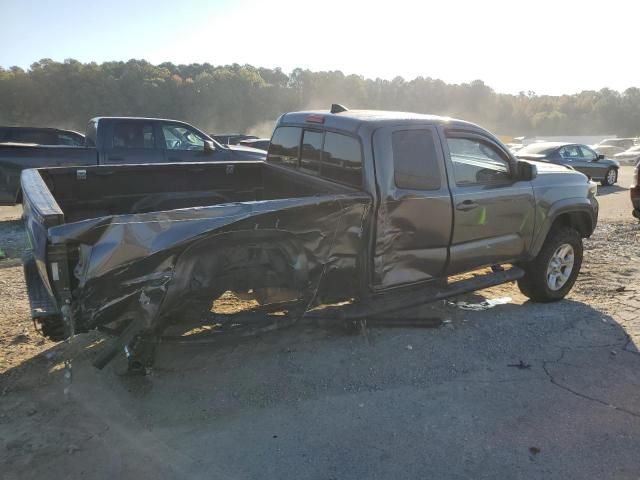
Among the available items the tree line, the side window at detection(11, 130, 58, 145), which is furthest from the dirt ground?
the tree line

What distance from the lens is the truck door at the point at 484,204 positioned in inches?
186

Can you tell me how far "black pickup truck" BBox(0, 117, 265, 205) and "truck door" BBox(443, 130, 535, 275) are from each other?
259 inches

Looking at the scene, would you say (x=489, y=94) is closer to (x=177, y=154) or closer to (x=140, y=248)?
(x=177, y=154)

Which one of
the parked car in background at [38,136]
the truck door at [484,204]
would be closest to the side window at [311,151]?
the truck door at [484,204]

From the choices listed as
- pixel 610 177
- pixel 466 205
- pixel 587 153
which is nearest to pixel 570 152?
pixel 587 153

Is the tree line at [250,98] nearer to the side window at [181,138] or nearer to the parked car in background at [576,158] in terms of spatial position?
the parked car in background at [576,158]

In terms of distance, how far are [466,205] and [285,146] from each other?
1966mm

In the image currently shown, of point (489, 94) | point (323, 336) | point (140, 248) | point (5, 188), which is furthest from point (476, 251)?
point (489, 94)

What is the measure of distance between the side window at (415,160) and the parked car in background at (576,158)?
11741mm

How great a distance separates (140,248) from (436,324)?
2.89 metres

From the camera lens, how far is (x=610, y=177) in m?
17.9

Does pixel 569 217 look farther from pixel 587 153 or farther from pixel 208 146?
pixel 587 153

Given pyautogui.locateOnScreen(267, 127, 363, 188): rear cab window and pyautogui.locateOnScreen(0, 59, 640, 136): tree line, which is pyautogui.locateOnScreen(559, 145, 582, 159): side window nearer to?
pyautogui.locateOnScreen(267, 127, 363, 188): rear cab window

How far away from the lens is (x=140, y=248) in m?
3.26
